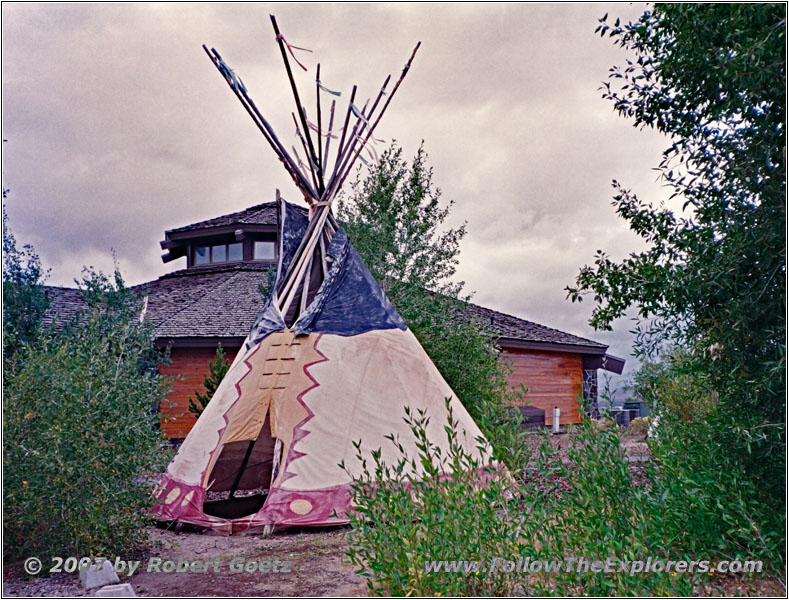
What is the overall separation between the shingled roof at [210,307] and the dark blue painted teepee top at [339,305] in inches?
212

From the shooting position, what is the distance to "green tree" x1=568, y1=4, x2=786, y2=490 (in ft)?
15.4

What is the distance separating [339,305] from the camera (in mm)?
8258

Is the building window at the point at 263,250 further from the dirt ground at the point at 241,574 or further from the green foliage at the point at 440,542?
the green foliage at the point at 440,542

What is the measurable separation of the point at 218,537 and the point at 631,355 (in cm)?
429

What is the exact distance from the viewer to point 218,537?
6711mm

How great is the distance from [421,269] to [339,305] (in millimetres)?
4709

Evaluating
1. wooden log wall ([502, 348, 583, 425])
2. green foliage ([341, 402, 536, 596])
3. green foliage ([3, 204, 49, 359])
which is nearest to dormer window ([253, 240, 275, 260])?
wooden log wall ([502, 348, 583, 425])

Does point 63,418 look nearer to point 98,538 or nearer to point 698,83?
point 98,538

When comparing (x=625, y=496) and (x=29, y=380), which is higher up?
(x=29, y=380)

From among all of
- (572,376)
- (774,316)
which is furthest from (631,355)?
(572,376)

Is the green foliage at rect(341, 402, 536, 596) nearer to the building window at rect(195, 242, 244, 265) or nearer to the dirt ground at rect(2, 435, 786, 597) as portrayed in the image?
the dirt ground at rect(2, 435, 786, 597)

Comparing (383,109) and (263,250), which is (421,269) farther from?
(263,250)

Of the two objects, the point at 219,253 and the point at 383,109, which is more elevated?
the point at 219,253

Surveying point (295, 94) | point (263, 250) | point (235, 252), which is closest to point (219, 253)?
point (235, 252)
